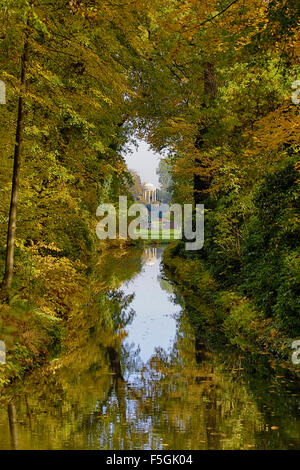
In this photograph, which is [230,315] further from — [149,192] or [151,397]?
[149,192]

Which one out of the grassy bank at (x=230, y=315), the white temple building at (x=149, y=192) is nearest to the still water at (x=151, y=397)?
the grassy bank at (x=230, y=315)

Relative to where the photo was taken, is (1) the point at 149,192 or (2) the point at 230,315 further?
(1) the point at 149,192

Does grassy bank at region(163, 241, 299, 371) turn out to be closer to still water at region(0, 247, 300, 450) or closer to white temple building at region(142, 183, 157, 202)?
still water at region(0, 247, 300, 450)

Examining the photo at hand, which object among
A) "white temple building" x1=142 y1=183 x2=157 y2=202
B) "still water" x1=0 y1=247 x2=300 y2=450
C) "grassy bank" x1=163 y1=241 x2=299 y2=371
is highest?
"white temple building" x1=142 y1=183 x2=157 y2=202

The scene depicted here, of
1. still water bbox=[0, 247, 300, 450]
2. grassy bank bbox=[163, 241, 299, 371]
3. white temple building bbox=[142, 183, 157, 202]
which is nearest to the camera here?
still water bbox=[0, 247, 300, 450]

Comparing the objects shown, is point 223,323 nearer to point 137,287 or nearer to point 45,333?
point 45,333

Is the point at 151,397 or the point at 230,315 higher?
the point at 230,315

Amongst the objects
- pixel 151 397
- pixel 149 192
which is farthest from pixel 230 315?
pixel 149 192

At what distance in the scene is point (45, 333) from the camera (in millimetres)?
11055

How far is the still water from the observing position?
6.70 m

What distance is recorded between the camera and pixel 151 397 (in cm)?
856

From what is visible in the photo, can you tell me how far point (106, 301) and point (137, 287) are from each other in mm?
5245

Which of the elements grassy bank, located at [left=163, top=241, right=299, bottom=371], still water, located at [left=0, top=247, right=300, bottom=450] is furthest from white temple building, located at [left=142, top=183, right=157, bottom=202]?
still water, located at [left=0, top=247, right=300, bottom=450]
